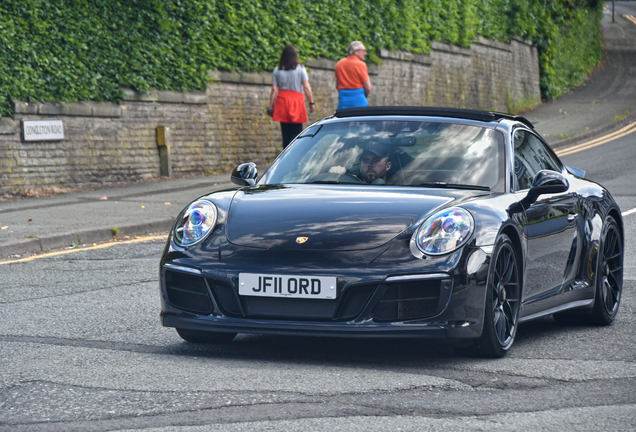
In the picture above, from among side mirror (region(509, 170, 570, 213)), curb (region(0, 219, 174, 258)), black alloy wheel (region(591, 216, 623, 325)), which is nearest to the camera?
side mirror (region(509, 170, 570, 213))

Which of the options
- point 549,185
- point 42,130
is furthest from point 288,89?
point 549,185

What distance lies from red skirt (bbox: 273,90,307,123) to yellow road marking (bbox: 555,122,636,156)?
25.5 ft

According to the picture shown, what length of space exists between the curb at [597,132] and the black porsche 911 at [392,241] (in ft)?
58.6

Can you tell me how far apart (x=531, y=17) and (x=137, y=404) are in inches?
1309

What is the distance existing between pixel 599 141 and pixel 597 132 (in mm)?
2014

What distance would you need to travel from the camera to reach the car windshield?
6023 mm

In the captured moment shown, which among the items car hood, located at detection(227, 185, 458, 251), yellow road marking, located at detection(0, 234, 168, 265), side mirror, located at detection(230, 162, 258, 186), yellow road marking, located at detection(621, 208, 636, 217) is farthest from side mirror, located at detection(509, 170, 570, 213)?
A: yellow road marking, located at detection(621, 208, 636, 217)

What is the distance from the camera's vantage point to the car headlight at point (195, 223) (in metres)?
5.48

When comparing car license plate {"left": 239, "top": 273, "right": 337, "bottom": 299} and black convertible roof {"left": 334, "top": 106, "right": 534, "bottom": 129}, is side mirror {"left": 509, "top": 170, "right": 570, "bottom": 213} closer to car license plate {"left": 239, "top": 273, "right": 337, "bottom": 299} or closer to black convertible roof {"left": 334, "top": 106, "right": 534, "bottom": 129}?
black convertible roof {"left": 334, "top": 106, "right": 534, "bottom": 129}

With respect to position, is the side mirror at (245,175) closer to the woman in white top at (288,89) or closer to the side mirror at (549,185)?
the side mirror at (549,185)

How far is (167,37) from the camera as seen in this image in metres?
17.4

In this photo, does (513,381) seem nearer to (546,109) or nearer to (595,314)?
(595,314)

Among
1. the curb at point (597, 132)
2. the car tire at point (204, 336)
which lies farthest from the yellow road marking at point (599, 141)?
the car tire at point (204, 336)

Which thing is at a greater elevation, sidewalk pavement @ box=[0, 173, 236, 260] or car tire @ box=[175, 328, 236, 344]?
car tire @ box=[175, 328, 236, 344]
